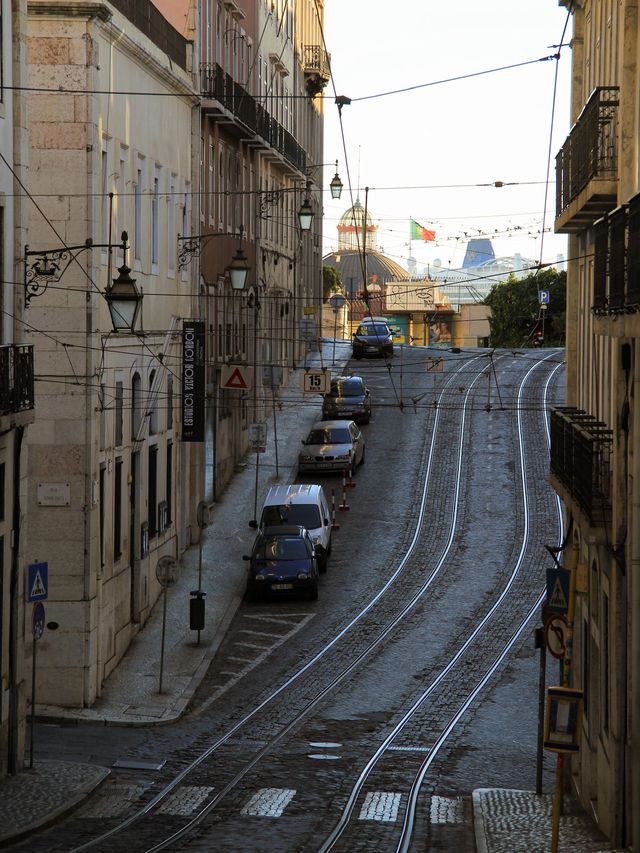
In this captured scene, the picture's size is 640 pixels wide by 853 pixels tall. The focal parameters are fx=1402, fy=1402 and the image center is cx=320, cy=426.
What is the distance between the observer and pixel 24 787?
57.4 ft

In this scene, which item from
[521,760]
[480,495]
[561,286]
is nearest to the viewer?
[521,760]

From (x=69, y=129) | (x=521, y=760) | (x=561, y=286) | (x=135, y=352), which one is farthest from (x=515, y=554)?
(x=561, y=286)

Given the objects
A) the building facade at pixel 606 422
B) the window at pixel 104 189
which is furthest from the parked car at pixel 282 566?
the building facade at pixel 606 422

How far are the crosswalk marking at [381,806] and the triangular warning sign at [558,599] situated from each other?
3.20 m

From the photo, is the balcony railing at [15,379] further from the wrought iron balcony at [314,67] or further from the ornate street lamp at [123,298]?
the wrought iron balcony at [314,67]

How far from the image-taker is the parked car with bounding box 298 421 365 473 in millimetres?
40219

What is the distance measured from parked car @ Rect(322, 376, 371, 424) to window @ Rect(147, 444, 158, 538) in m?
18.0

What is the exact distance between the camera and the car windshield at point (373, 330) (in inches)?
2377

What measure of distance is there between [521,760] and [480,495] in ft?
63.8

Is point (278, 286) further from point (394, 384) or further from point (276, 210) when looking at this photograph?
point (394, 384)

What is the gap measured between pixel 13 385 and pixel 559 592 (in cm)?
730

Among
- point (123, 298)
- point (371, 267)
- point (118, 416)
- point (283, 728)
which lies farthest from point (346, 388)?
point (371, 267)

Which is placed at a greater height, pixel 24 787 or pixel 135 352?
pixel 135 352

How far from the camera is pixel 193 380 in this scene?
30328 mm
